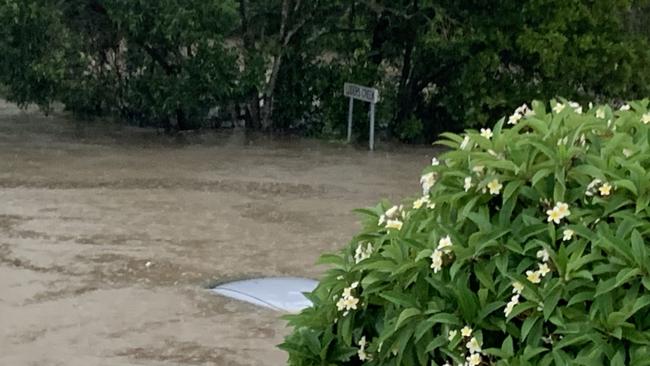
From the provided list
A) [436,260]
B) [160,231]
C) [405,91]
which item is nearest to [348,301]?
[436,260]

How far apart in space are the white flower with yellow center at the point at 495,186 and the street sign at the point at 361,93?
1299cm

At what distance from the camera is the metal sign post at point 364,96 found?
16.0m

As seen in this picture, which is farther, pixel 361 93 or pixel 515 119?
pixel 361 93

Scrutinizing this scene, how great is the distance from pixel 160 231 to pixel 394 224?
6282 mm

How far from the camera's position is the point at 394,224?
133 inches

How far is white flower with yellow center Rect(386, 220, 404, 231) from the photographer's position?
3346 millimetres

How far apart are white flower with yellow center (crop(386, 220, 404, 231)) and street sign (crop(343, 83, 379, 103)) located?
1260 centimetres

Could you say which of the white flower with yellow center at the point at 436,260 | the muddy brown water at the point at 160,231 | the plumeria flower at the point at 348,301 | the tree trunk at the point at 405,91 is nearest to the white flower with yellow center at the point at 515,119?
the white flower with yellow center at the point at 436,260

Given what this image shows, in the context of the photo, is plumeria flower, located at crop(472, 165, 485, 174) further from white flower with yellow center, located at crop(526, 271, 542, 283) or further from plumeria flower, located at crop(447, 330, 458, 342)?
plumeria flower, located at crop(447, 330, 458, 342)

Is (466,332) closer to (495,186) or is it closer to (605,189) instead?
(495,186)

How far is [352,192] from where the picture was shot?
11.9 m

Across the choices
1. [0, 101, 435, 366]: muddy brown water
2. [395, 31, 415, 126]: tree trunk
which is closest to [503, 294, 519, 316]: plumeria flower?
[0, 101, 435, 366]: muddy brown water

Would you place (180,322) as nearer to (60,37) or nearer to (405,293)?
(405,293)

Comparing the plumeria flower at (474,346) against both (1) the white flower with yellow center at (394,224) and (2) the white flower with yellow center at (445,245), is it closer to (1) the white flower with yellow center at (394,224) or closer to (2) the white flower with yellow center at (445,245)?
(2) the white flower with yellow center at (445,245)
